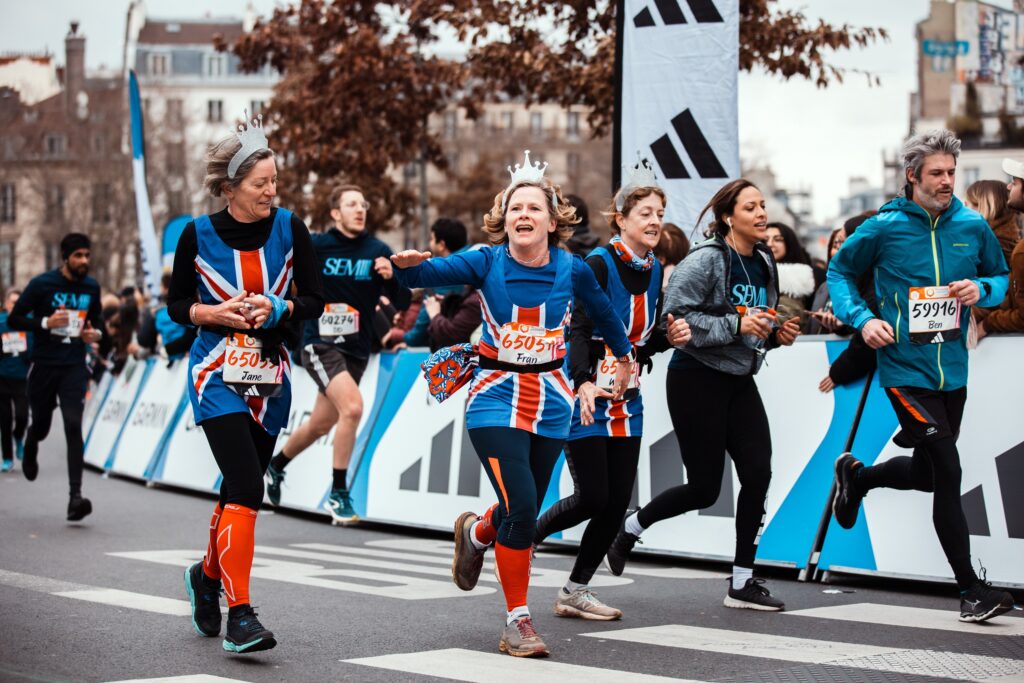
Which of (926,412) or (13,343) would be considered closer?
(926,412)

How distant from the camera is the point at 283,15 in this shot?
24.1 m

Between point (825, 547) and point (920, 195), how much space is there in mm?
2249

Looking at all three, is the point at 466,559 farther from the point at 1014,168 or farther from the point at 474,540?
the point at 1014,168

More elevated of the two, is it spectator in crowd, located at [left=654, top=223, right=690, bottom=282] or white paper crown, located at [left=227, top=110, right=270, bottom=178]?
white paper crown, located at [left=227, top=110, right=270, bottom=178]

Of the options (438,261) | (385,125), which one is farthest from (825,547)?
(385,125)

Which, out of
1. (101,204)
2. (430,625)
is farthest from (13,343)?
(101,204)

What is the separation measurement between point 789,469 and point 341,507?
384 cm

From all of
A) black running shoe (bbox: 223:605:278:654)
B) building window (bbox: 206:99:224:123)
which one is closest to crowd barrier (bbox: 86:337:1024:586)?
black running shoe (bbox: 223:605:278:654)

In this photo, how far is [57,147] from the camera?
6125cm

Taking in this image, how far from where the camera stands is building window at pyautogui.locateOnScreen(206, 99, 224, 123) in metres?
107

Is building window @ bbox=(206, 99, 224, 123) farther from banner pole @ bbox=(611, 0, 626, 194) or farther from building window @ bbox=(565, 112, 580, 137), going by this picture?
banner pole @ bbox=(611, 0, 626, 194)

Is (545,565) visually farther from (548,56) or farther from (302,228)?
(548,56)

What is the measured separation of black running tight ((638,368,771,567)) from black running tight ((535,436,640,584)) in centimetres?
40

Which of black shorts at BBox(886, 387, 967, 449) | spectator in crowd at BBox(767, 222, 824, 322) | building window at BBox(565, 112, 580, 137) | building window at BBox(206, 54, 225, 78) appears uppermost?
building window at BBox(206, 54, 225, 78)
